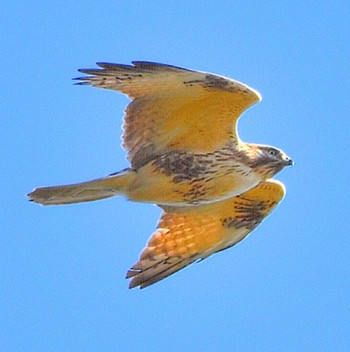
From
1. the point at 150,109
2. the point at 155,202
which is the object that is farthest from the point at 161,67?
the point at 155,202

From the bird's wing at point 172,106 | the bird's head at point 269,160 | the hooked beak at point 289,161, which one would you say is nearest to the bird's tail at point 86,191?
the bird's wing at point 172,106

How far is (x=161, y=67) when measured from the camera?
1571 centimetres

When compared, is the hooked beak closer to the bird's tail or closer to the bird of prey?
the bird of prey

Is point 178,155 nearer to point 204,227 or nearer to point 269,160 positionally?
point 269,160

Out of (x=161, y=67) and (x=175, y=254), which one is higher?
(x=161, y=67)

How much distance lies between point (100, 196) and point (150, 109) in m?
1.11

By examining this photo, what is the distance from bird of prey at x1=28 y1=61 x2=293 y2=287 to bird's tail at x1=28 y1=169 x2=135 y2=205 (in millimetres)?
11

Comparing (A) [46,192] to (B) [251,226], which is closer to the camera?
(A) [46,192]

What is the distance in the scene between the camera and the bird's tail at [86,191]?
16078mm

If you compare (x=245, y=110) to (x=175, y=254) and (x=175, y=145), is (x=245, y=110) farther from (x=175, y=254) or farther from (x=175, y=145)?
(x=175, y=254)

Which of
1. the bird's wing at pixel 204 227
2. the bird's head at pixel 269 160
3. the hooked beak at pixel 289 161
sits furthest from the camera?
the bird's wing at pixel 204 227

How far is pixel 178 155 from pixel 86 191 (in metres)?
1.20

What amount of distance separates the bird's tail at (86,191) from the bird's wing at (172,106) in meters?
0.28

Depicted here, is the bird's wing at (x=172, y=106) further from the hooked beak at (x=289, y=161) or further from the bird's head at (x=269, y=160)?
the hooked beak at (x=289, y=161)
